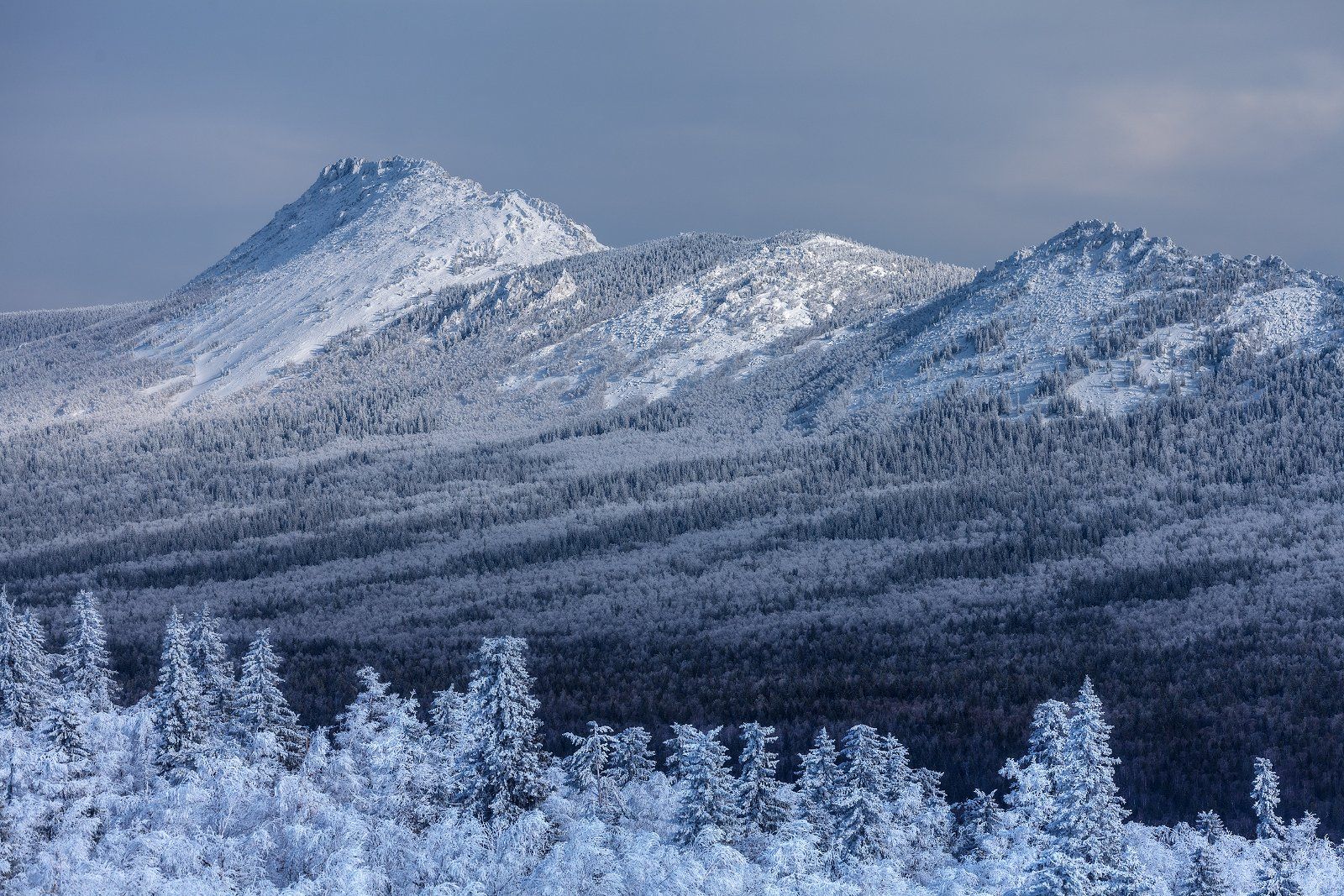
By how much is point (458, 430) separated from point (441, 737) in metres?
148

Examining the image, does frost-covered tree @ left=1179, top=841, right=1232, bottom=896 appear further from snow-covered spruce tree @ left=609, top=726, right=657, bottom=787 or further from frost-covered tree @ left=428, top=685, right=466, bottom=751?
frost-covered tree @ left=428, top=685, right=466, bottom=751

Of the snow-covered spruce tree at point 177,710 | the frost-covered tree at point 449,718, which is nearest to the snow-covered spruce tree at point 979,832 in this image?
the frost-covered tree at point 449,718

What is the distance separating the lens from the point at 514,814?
34.8 m

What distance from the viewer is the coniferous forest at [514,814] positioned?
91.6 ft

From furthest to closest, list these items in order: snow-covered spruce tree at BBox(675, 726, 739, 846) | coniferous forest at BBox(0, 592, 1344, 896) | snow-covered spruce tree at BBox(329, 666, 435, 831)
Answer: snow-covered spruce tree at BBox(329, 666, 435, 831), snow-covered spruce tree at BBox(675, 726, 739, 846), coniferous forest at BBox(0, 592, 1344, 896)

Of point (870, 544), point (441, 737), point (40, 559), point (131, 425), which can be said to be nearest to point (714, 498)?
point (870, 544)

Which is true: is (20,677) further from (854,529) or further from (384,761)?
(854,529)

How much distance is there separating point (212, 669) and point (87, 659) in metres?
5.16

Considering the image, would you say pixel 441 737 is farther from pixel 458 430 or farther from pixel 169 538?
pixel 458 430

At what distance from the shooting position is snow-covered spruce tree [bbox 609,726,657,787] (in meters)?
39.7

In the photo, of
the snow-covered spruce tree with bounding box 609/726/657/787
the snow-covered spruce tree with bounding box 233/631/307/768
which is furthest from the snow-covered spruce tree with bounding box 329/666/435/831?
the snow-covered spruce tree with bounding box 609/726/657/787

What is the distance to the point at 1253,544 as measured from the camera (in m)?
94.2

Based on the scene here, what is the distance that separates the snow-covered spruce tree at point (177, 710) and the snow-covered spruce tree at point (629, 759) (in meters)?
14.8

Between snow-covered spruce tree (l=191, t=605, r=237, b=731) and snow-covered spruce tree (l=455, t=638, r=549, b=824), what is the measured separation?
14.4 metres
